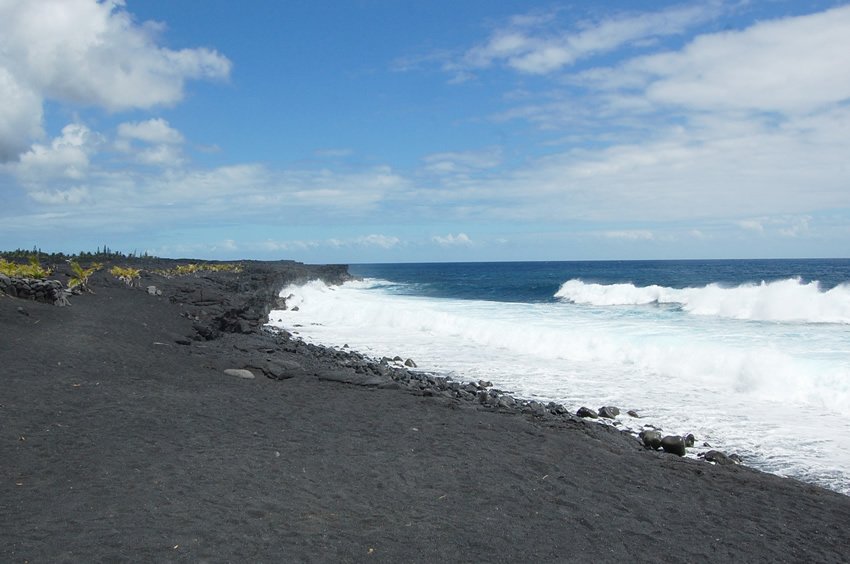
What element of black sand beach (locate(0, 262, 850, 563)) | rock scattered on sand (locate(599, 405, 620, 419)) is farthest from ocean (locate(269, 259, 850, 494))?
black sand beach (locate(0, 262, 850, 563))

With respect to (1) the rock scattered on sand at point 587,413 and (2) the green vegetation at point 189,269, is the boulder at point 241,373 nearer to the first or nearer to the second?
(1) the rock scattered on sand at point 587,413

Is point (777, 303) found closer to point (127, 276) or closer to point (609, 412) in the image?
point (609, 412)

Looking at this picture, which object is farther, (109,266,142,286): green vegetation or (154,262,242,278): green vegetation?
(154,262,242,278): green vegetation

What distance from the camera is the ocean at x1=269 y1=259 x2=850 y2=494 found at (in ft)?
38.1

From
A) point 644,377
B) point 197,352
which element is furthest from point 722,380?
point 197,352

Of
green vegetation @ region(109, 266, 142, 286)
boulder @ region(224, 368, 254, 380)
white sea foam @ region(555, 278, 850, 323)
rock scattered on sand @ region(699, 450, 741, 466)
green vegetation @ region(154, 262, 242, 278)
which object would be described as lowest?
rock scattered on sand @ region(699, 450, 741, 466)

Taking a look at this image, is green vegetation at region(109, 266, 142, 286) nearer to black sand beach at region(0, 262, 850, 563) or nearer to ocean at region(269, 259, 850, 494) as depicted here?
ocean at region(269, 259, 850, 494)

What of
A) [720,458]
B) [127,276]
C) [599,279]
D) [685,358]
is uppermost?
[127,276]

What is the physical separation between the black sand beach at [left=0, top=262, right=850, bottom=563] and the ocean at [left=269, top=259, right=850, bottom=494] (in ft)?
8.02

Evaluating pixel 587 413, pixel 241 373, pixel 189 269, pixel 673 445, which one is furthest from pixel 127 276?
pixel 673 445

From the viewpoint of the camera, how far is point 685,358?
17.8m

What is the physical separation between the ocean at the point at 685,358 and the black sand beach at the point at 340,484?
8.02ft

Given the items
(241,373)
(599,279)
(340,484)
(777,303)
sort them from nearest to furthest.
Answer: (340,484), (241,373), (777,303), (599,279)

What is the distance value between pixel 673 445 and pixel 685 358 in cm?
842
